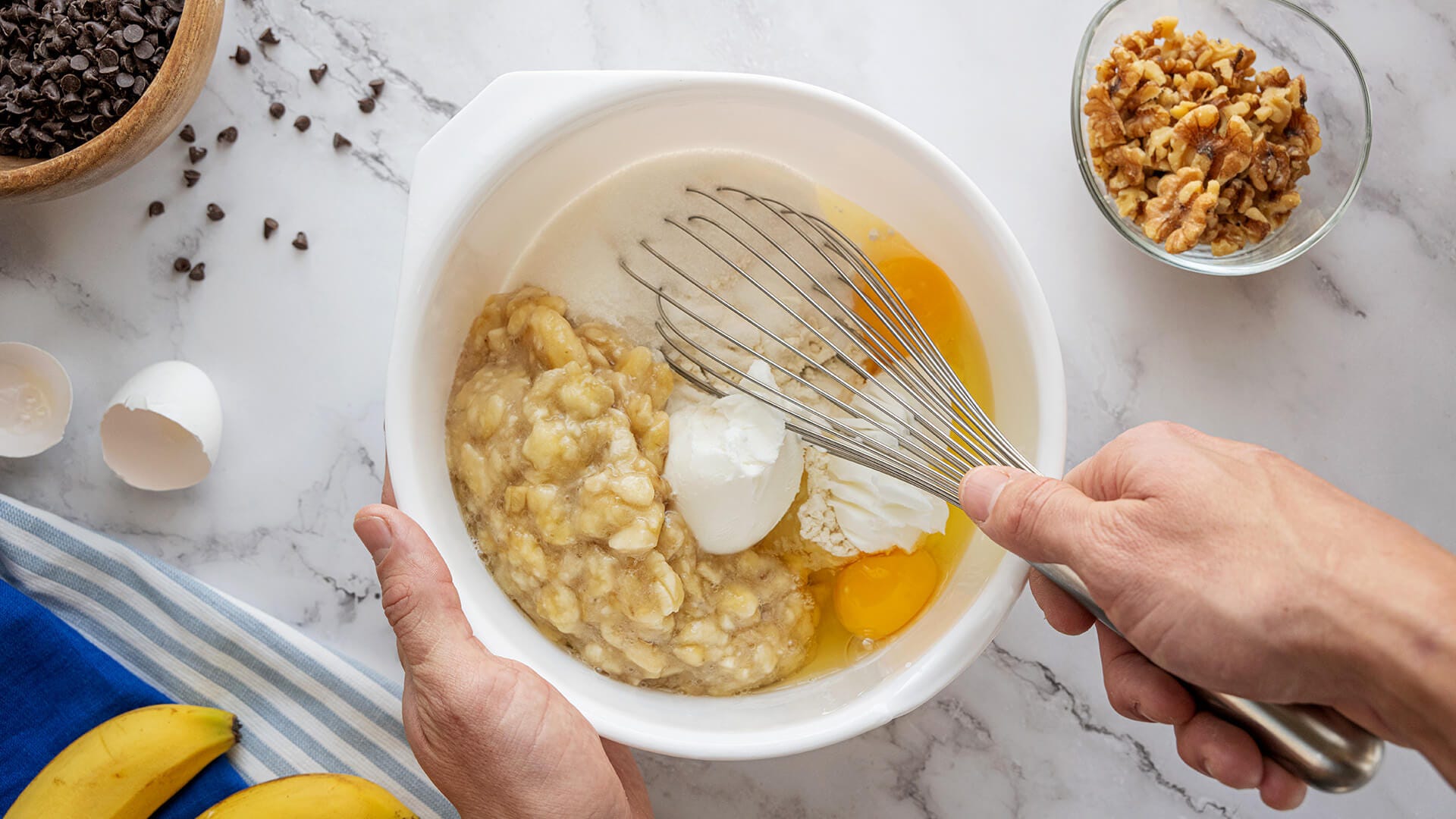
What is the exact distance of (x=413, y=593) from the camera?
3.17ft

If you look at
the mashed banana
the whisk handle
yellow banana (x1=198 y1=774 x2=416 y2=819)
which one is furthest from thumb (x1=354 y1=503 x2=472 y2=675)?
the whisk handle

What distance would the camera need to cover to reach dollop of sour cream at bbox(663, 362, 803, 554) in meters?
1.09

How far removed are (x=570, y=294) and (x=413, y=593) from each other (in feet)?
1.40

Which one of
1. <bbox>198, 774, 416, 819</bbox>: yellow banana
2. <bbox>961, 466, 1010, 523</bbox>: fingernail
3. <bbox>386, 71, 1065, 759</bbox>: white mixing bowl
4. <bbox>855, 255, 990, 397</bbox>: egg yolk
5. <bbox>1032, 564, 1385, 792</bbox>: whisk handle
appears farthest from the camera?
<bbox>855, 255, 990, 397</bbox>: egg yolk

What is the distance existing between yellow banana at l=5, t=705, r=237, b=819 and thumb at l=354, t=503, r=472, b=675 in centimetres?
44

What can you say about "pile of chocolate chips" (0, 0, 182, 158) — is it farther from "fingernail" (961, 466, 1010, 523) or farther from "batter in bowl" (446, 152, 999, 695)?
"fingernail" (961, 466, 1010, 523)

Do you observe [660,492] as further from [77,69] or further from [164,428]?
[77,69]

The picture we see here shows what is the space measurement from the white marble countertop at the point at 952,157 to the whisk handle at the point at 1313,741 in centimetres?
47

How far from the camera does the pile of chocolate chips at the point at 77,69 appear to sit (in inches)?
47.0

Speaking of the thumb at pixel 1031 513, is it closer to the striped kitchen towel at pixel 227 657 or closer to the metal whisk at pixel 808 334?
the metal whisk at pixel 808 334

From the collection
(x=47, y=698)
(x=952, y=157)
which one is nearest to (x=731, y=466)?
(x=952, y=157)

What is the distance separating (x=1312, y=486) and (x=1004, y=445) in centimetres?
27

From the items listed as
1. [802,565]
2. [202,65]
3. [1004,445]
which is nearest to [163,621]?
[202,65]

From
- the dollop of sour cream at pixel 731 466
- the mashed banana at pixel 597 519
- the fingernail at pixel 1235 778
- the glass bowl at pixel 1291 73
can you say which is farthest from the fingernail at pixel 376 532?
the glass bowl at pixel 1291 73
